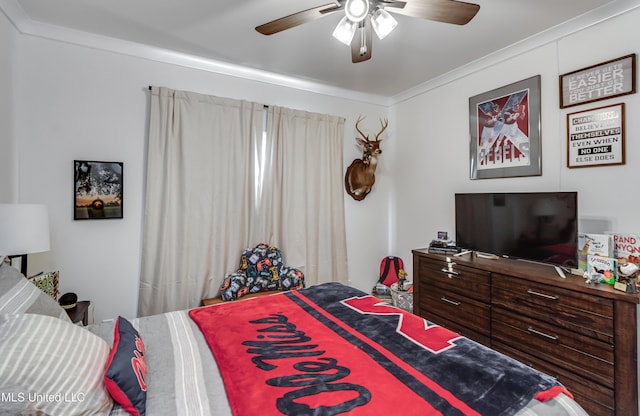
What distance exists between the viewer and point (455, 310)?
261 cm

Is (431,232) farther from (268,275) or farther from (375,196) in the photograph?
(268,275)

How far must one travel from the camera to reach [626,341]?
164cm

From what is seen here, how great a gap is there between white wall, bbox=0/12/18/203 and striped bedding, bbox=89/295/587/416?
1406mm

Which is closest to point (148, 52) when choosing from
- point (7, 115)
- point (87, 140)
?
point (87, 140)

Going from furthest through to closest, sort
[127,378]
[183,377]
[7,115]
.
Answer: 1. [7,115]
2. [183,377]
3. [127,378]

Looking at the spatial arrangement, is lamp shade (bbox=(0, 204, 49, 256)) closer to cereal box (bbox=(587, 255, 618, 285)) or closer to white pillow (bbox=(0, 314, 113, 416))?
white pillow (bbox=(0, 314, 113, 416))

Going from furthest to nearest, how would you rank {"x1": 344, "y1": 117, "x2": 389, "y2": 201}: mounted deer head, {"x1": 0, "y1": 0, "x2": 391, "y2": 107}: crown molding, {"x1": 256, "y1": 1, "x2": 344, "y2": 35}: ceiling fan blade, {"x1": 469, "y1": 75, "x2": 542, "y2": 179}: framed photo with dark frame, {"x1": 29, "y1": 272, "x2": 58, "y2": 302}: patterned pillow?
{"x1": 344, "y1": 117, "x2": 389, "y2": 201}: mounted deer head < {"x1": 469, "y1": 75, "x2": 542, "y2": 179}: framed photo with dark frame < {"x1": 0, "y1": 0, "x2": 391, "y2": 107}: crown molding < {"x1": 29, "y1": 272, "x2": 58, "y2": 302}: patterned pillow < {"x1": 256, "y1": 1, "x2": 344, "y2": 35}: ceiling fan blade

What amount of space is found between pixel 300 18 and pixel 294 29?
73 cm

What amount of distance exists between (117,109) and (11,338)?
2261 mm

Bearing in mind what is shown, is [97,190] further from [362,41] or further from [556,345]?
[556,345]

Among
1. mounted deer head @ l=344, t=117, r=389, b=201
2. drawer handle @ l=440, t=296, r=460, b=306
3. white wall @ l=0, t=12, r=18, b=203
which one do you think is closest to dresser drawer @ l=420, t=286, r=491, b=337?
drawer handle @ l=440, t=296, r=460, b=306

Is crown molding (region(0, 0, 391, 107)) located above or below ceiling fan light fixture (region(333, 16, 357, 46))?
above

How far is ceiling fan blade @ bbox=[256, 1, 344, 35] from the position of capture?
165 centimetres

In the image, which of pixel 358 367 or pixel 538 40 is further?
pixel 538 40
